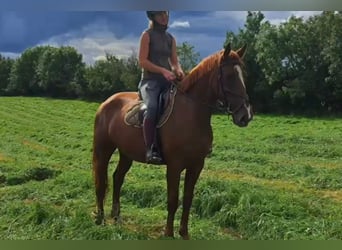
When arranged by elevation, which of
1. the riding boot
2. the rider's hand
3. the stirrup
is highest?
the rider's hand

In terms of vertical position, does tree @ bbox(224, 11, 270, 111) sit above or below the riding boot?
above

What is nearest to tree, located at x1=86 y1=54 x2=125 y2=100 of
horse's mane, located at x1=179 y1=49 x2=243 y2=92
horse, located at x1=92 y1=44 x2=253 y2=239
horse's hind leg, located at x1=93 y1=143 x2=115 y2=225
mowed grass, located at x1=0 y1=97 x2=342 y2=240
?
mowed grass, located at x1=0 y1=97 x2=342 y2=240

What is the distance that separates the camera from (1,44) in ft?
11.4

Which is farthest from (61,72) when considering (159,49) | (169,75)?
(169,75)

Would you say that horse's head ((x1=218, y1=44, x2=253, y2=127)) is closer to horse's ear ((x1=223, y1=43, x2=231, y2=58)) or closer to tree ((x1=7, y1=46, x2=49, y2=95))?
horse's ear ((x1=223, y1=43, x2=231, y2=58))

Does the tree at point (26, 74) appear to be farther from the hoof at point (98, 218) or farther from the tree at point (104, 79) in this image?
the hoof at point (98, 218)

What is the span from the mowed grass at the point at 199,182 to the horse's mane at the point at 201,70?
0.45 meters

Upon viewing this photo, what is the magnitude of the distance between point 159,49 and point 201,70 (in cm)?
34

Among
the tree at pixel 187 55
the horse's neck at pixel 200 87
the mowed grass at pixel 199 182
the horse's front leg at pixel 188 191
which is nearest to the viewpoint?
the horse's neck at pixel 200 87

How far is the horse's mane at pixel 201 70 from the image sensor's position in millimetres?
2705

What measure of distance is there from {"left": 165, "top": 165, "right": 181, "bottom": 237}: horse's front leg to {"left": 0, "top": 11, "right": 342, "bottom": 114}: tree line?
0.94m

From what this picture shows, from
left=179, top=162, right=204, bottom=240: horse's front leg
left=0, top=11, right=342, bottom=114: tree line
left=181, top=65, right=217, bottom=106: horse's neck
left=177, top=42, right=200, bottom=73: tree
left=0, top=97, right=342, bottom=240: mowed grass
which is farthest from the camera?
left=0, top=11, right=342, bottom=114: tree line

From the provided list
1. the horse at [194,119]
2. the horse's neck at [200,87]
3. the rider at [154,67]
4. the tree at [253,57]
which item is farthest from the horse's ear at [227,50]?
the tree at [253,57]

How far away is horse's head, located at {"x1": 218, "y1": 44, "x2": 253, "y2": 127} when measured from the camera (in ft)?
8.70
